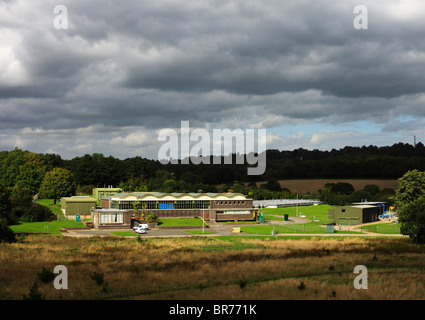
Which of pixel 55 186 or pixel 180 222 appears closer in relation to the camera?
pixel 180 222

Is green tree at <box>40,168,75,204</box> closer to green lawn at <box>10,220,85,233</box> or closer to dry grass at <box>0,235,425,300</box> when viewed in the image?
green lawn at <box>10,220,85,233</box>

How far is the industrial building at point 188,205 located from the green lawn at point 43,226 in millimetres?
13045

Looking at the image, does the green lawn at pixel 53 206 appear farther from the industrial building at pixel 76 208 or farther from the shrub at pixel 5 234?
the shrub at pixel 5 234

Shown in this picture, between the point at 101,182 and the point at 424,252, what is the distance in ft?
453

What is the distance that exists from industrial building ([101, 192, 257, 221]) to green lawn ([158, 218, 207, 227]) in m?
2.57

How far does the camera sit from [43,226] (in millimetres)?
93875

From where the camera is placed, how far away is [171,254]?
53500mm

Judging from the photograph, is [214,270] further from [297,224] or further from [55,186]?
[55,186]

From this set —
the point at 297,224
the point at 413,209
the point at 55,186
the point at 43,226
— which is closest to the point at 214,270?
the point at 413,209

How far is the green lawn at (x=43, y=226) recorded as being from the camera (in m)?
86.5

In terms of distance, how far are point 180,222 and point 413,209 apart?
174 feet

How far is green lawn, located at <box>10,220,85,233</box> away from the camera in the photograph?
284ft
